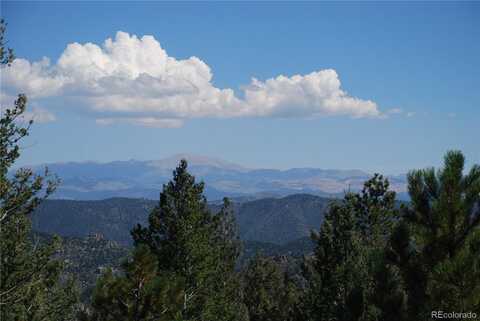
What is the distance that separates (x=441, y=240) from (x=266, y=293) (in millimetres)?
61043

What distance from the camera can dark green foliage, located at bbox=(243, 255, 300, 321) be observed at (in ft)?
218

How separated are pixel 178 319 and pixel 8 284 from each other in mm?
6599

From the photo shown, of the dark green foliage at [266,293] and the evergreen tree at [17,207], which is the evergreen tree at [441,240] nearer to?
the evergreen tree at [17,207]

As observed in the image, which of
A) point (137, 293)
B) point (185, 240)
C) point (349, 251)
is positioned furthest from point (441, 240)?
point (185, 240)

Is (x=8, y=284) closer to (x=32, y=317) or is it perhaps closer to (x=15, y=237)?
(x=15, y=237)

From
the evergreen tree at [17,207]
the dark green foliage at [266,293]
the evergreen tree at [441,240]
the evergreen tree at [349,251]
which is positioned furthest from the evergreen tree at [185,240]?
the dark green foliage at [266,293]

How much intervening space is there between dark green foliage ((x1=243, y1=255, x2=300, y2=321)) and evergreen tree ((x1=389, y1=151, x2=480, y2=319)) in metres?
49.0

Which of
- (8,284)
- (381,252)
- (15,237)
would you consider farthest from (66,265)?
(381,252)

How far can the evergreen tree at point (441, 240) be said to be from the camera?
12.2 metres

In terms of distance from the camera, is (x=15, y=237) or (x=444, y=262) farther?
(x=15, y=237)

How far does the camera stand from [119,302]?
721 inches

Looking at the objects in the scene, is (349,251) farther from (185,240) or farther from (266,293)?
(266,293)

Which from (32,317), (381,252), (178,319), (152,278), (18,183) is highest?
(18,183)

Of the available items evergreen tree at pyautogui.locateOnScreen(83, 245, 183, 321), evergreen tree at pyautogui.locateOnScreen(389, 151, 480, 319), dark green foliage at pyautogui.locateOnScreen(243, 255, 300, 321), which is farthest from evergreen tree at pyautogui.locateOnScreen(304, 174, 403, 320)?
dark green foliage at pyautogui.locateOnScreen(243, 255, 300, 321)
